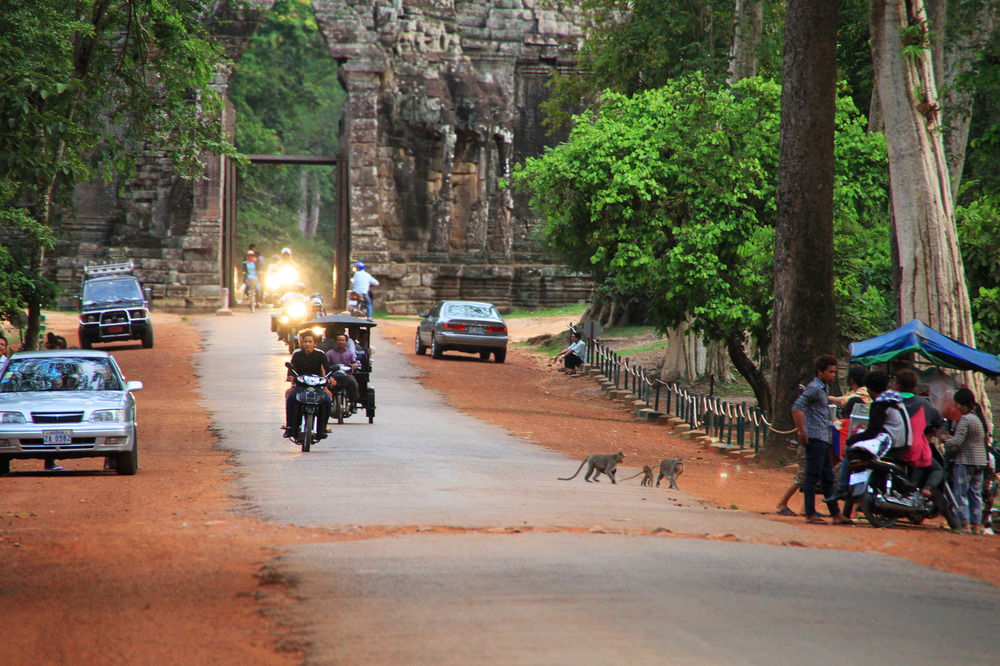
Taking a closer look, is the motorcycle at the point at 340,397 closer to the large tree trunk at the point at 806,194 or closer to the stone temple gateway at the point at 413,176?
the large tree trunk at the point at 806,194

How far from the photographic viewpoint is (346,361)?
53.8 feet

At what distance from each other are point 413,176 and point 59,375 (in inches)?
1166

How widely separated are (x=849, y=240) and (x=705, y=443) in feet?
14.5

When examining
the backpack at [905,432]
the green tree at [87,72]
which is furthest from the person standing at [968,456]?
the green tree at [87,72]

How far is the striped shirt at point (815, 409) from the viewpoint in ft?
34.2

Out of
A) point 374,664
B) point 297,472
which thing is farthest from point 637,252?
point 374,664

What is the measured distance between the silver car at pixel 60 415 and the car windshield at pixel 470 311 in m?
17.1

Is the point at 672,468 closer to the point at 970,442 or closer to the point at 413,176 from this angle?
the point at 970,442

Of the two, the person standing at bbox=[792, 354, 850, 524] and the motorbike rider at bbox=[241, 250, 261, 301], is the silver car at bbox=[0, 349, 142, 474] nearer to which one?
the person standing at bbox=[792, 354, 850, 524]

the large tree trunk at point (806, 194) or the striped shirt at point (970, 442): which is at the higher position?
the large tree trunk at point (806, 194)

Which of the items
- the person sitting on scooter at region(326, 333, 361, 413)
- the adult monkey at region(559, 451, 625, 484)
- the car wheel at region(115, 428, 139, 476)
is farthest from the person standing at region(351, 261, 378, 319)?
the adult monkey at region(559, 451, 625, 484)

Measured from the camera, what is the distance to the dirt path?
561 centimetres

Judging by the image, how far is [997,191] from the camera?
1434cm

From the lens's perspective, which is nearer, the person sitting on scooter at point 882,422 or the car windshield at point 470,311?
the person sitting on scooter at point 882,422
